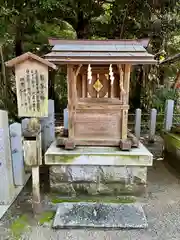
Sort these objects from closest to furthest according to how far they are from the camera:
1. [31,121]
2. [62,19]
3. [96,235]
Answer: [96,235]
[31,121]
[62,19]

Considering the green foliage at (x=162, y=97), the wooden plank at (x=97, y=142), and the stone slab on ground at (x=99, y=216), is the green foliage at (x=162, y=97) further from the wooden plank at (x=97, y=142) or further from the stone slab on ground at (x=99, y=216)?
the stone slab on ground at (x=99, y=216)

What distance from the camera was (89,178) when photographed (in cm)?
407

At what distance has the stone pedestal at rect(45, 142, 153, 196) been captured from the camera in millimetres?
4016

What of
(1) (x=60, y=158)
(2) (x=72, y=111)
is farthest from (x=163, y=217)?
(2) (x=72, y=111)

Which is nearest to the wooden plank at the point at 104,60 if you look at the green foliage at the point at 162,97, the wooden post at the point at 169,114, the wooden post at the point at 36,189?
the wooden post at the point at 36,189

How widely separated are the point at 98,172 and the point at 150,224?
118 centimetres

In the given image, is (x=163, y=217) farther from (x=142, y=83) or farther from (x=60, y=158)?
(x=142, y=83)

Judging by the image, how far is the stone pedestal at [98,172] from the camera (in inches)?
158

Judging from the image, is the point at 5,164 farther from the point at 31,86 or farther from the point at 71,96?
the point at 71,96

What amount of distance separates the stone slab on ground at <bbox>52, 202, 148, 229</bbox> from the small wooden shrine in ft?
3.48

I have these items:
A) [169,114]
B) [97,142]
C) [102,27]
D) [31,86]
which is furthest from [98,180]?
[102,27]

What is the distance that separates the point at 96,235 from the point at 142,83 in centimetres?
797

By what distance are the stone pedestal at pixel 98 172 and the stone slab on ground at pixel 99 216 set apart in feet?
1.30

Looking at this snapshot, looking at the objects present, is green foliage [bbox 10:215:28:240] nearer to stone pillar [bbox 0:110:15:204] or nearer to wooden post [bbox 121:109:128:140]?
stone pillar [bbox 0:110:15:204]
